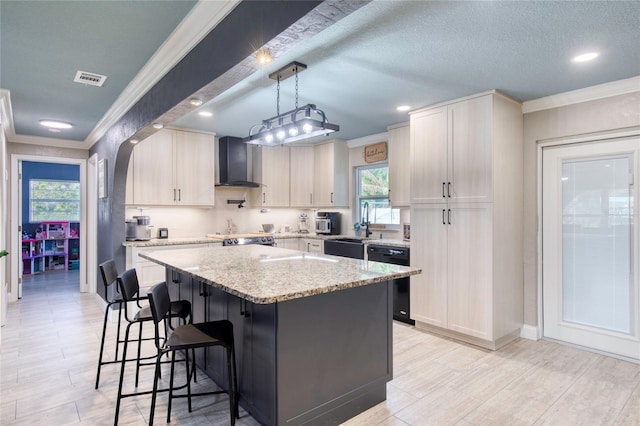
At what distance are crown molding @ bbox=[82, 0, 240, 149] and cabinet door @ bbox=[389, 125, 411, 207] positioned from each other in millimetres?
2873

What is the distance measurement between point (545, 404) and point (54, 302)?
6.07 m

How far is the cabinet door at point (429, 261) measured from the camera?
145 inches

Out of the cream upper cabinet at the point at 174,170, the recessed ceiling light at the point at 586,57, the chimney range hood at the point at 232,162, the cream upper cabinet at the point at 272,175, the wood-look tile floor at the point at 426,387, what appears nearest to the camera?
the wood-look tile floor at the point at 426,387

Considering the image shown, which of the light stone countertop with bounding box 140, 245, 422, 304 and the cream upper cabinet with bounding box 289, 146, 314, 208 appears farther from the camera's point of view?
the cream upper cabinet with bounding box 289, 146, 314, 208

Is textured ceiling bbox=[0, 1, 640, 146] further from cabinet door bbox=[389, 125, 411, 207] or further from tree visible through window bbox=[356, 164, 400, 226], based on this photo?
tree visible through window bbox=[356, 164, 400, 226]

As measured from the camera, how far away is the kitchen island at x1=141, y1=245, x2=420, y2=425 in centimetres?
189

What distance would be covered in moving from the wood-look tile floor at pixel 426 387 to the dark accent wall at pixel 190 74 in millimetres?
1466

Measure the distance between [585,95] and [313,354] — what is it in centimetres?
334

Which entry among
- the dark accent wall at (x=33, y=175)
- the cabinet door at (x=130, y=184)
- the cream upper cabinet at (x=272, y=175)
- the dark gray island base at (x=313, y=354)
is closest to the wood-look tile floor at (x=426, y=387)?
the dark gray island base at (x=313, y=354)

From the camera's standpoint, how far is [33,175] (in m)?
8.12

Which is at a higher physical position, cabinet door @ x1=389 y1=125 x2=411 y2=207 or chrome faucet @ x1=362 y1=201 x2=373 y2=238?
cabinet door @ x1=389 y1=125 x2=411 y2=207

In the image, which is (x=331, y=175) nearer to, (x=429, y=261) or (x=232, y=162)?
(x=232, y=162)

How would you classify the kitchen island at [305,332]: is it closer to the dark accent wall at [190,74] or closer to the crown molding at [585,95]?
the dark accent wall at [190,74]

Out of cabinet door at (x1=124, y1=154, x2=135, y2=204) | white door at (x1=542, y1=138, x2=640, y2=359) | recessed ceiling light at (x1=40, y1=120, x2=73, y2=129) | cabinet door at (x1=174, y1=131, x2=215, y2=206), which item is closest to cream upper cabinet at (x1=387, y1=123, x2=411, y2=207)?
white door at (x1=542, y1=138, x2=640, y2=359)
